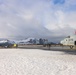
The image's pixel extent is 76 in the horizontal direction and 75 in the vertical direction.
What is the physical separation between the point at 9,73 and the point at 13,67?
2.24m

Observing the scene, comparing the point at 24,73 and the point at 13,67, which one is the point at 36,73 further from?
the point at 13,67

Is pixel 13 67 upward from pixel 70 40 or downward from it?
downward

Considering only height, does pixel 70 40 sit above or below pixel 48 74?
above

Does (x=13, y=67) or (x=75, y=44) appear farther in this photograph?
(x=75, y=44)

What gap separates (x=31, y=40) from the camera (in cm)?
19000

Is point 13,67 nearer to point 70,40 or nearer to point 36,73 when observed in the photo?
point 36,73

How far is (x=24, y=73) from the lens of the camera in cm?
1587

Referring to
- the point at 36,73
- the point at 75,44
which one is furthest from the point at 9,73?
the point at 75,44

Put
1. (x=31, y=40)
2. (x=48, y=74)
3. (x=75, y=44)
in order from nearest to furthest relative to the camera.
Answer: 1. (x=48, y=74)
2. (x=75, y=44)
3. (x=31, y=40)

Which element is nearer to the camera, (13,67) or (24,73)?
(24,73)

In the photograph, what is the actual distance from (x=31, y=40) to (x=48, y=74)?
572 feet

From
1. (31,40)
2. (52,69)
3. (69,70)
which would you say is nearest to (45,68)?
(52,69)

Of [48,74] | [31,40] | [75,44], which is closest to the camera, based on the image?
[48,74]

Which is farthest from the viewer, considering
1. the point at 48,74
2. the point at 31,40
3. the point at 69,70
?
the point at 31,40
